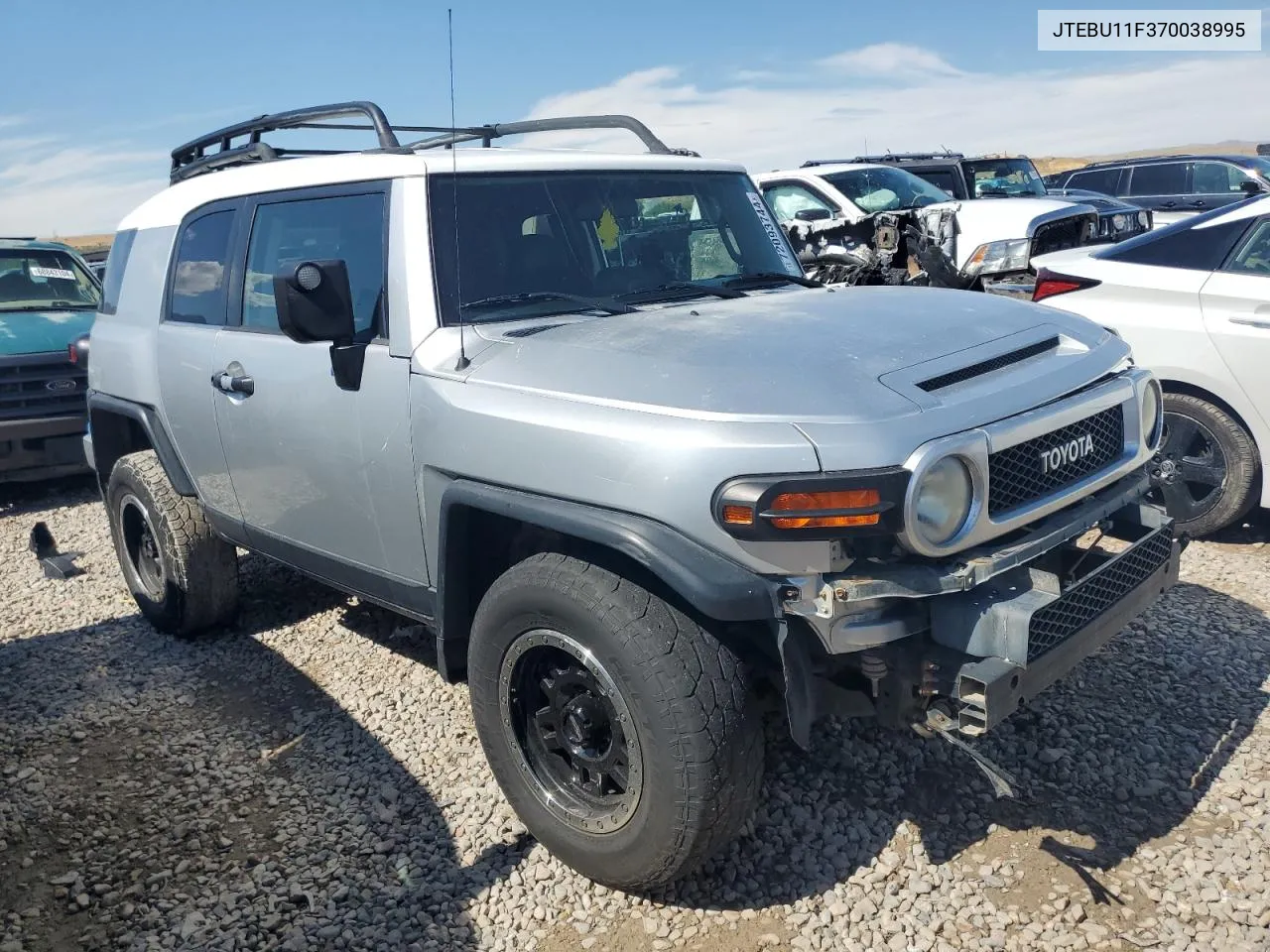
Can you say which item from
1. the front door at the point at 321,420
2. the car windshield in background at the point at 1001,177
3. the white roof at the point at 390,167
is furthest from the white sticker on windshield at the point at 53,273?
the car windshield in background at the point at 1001,177

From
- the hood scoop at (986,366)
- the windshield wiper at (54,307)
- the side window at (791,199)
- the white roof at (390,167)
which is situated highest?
Result: the side window at (791,199)

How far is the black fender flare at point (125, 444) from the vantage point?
4.66m

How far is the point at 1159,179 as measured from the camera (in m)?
16.6

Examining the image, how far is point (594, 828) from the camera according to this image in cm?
291

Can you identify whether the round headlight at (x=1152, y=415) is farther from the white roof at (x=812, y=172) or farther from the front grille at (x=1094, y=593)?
the white roof at (x=812, y=172)

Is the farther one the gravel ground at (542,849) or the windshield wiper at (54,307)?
the windshield wiper at (54,307)

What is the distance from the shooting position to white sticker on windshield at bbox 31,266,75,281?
891cm

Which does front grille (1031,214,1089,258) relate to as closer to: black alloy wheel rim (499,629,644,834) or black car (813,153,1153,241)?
black car (813,153,1153,241)

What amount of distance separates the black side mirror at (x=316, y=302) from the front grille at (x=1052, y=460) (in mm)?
1963

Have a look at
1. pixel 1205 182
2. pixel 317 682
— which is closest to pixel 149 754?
pixel 317 682

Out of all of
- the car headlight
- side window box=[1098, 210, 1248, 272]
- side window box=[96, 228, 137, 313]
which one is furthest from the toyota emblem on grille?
the car headlight

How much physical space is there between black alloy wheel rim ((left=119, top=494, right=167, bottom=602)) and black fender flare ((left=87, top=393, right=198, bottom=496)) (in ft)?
0.91

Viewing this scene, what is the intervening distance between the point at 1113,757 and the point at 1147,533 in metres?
0.81

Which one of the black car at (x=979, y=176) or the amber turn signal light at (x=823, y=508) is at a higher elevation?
the black car at (x=979, y=176)
